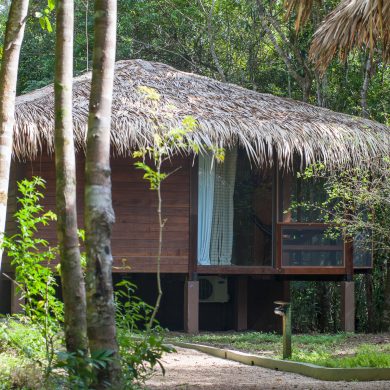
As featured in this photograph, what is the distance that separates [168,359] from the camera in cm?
Result: 993

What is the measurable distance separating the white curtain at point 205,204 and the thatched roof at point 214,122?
0.89 metres

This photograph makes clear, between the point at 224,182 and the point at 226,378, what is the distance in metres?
6.61

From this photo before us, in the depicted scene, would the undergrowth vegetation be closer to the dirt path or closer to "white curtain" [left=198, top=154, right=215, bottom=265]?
the dirt path

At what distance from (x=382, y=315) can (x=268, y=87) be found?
24.1 ft

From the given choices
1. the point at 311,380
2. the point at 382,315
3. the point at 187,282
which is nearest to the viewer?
the point at 311,380

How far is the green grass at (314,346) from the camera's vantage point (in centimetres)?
967

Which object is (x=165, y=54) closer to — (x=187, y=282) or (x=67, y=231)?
(x=187, y=282)

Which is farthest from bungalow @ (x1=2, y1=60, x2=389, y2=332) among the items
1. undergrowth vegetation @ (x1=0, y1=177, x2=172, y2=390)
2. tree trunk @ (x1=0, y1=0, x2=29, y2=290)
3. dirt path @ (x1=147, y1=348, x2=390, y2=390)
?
undergrowth vegetation @ (x1=0, y1=177, x2=172, y2=390)

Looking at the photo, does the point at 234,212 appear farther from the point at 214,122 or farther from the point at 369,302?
the point at 369,302

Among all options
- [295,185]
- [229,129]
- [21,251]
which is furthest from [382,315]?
[21,251]

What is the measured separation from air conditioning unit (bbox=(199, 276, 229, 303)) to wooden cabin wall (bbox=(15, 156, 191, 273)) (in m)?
2.65

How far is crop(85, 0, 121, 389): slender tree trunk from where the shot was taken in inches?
214

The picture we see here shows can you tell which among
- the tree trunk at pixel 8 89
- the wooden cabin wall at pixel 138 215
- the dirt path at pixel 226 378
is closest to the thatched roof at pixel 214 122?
the wooden cabin wall at pixel 138 215

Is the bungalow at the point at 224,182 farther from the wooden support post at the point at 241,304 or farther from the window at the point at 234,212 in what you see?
the wooden support post at the point at 241,304
